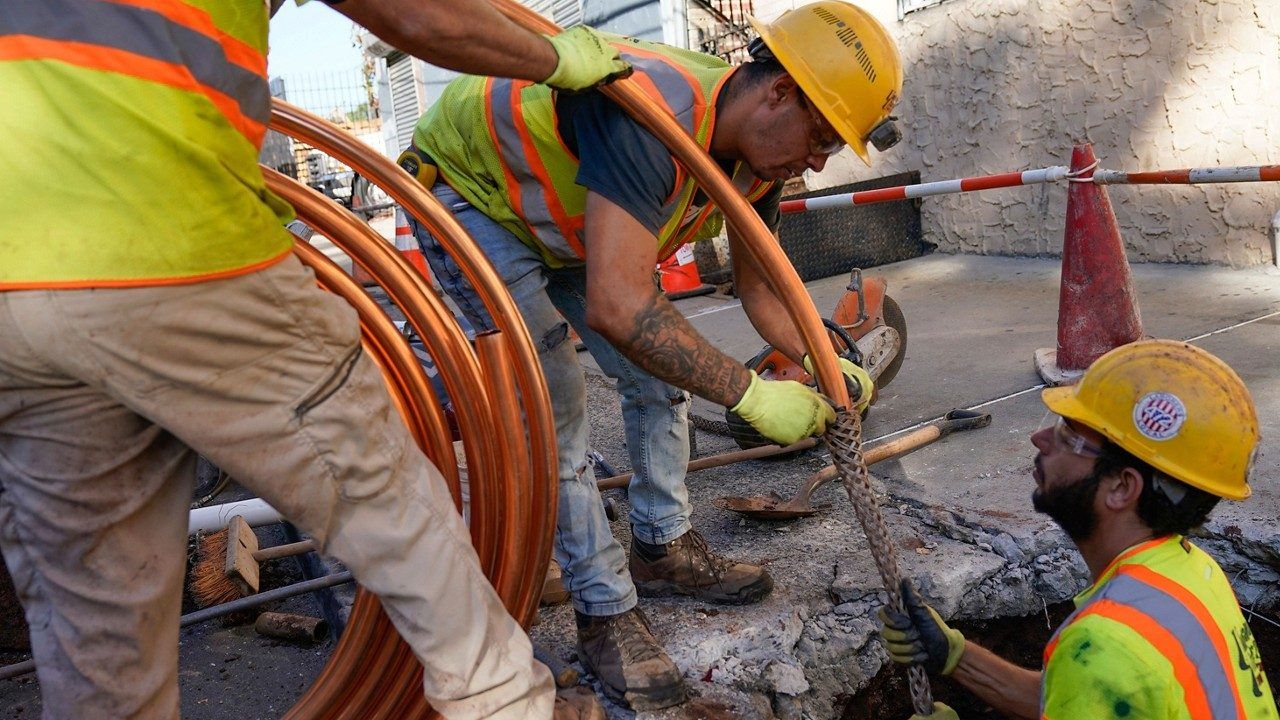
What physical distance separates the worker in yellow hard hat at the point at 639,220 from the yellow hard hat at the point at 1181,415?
0.69 meters

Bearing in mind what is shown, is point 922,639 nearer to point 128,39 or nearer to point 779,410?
point 779,410

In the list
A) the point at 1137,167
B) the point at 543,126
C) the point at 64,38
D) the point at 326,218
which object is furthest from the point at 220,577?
the point at 1137,167

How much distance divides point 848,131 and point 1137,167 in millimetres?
4819

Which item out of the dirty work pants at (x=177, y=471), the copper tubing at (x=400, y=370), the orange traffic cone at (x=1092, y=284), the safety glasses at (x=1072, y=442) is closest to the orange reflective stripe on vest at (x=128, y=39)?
the dirty work pants at (x=177, y=471)

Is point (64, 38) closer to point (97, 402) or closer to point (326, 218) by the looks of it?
point (97, 402)

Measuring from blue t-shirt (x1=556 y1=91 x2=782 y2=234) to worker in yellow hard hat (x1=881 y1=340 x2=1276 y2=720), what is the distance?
95 centimetres

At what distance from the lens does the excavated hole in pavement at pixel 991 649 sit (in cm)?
279

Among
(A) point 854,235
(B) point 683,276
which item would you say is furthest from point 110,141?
Result: (A) point 854,235

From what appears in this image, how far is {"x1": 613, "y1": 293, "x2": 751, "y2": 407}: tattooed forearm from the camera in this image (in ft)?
7.41

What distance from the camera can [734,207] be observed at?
2.34 meters

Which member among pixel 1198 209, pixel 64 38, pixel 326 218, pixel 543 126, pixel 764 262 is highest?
pixel 64 38

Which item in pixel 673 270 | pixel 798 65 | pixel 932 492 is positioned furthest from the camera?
pixel 673 270

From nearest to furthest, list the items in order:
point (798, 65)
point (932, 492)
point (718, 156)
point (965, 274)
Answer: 1. point (798, 65)
2. point (718, 156)
3. point (932, 492)
4. point (965, 274)

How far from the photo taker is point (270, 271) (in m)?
1.47
